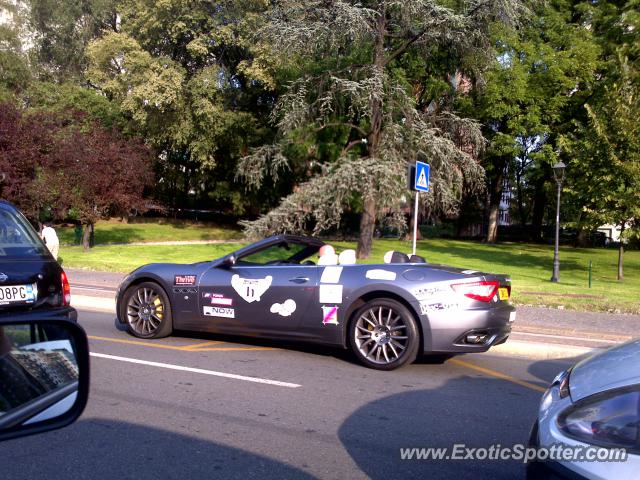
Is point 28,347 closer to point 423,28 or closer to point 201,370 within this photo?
point 201,370

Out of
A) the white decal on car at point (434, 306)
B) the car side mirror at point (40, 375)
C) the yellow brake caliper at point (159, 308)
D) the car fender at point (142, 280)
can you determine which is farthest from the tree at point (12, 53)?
the car side mirror at point (40, 375)

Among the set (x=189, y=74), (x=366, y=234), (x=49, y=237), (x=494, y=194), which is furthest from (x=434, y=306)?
(x=494, y=194)

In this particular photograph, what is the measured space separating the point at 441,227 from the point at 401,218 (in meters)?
29.7

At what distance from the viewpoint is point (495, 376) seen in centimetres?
751

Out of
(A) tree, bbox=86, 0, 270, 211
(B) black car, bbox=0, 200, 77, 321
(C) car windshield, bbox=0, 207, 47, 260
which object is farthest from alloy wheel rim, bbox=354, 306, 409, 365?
(A) tree, bbox=86, 0, 270, 211


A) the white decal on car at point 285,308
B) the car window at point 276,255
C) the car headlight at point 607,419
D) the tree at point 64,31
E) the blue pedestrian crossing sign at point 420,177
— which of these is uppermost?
the tree at point 64,31

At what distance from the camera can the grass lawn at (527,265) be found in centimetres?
1471

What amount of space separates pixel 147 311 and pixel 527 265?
2241cm

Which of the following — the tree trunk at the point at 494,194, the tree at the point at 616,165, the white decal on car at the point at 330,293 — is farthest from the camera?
the tree trunk at the point at 494,194

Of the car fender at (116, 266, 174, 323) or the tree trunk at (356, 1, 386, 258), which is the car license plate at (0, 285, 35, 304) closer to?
the car fender at (116, 266, 174, 323)

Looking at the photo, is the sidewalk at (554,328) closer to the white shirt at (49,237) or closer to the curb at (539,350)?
the curb at (539,350)

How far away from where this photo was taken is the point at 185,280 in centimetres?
855

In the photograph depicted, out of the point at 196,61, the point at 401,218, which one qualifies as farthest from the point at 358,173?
the point at 196,61

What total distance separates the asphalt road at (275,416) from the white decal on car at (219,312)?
479 mm
